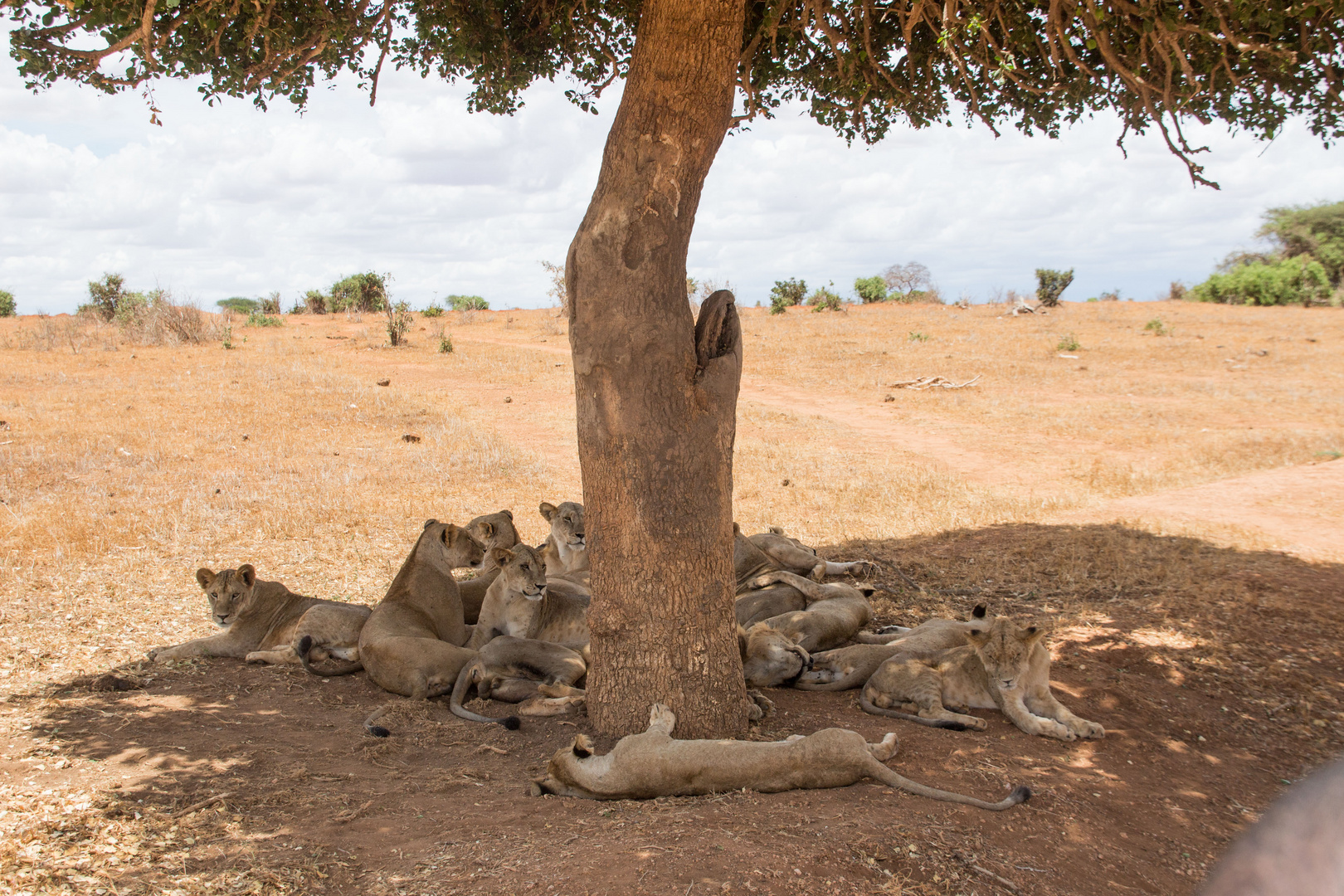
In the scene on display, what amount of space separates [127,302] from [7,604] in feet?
103

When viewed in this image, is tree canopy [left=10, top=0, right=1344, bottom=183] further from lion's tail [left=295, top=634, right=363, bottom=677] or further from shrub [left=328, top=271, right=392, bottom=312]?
shrub [left=328, top=271, right=392, bottom=312]

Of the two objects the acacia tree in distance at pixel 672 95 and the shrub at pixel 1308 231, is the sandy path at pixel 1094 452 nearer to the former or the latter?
the acacia tree in distance at pixel 672 95

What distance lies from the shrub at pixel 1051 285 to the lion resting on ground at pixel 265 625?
35369 mm

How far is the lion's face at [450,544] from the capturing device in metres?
7.47

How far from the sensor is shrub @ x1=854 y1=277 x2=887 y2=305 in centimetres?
4806

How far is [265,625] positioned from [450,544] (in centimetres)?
153

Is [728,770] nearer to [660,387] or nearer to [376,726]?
[660,387]

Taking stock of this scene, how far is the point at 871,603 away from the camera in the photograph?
27.7ft

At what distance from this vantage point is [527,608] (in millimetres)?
7160

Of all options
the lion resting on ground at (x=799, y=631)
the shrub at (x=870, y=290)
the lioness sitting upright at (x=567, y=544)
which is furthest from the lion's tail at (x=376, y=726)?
the shrub at (x=870, y=290)

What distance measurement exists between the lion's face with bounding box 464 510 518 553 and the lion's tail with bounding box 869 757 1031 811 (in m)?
4.35

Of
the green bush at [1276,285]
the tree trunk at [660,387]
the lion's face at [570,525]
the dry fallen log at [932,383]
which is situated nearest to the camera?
the tree trunk at [660,387]

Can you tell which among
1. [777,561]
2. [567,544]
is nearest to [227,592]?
[567,544]

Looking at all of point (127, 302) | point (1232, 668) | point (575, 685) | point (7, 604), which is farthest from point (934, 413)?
point (127, 302)
